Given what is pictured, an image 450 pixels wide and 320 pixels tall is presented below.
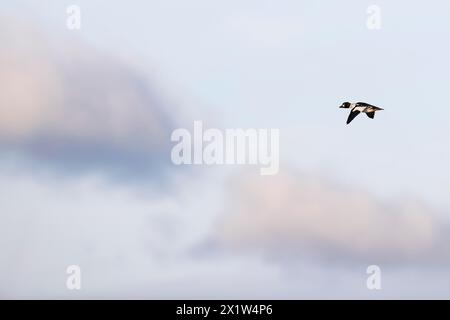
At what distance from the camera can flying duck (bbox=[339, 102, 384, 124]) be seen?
14075 centimetres

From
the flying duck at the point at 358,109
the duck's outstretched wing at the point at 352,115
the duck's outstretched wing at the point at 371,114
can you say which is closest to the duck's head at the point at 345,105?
the flying duck at the point at 358,109

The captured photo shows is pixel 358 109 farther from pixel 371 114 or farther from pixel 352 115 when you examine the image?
pixel 371 114

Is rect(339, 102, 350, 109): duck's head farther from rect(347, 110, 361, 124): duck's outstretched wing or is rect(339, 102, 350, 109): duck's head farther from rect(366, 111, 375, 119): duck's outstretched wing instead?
rect(366, 111, 375, 119): duck's outstretched wing

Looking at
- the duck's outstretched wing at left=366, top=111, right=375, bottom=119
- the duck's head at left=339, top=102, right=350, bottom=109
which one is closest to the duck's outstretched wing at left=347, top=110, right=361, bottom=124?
the duck's head at left=339, top=102, right=350, bottom=109

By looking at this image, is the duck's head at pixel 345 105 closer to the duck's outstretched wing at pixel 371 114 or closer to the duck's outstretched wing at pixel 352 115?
the duck's outstretched wing at pixel 352 115

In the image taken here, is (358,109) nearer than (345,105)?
No

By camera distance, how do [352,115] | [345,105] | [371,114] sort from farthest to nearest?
1. [345,105]
2. [352,115]
3. [371,114]

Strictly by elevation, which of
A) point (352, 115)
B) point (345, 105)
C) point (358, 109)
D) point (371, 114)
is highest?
point (345, 105)

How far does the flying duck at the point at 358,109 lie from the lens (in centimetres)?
14075

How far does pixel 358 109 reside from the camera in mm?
144000

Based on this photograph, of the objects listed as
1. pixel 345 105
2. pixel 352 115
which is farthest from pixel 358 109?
pixel 345 105

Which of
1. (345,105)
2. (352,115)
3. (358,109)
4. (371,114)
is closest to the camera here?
(371,114)
